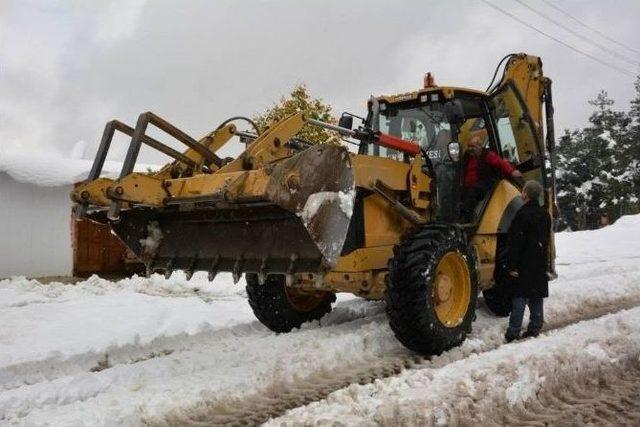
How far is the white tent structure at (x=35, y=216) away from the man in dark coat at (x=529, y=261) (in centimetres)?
1006

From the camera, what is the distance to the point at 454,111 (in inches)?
225

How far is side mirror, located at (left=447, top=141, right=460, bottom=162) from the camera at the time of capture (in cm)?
580

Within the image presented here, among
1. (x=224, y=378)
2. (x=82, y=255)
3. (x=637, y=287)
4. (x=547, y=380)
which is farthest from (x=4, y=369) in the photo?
(x=82, y=255)

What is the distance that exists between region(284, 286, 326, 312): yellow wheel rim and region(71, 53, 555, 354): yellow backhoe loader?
0.01 metres

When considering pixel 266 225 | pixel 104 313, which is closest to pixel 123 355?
pixel 266 225

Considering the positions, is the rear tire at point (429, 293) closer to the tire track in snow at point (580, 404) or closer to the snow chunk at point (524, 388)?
the snow chunk at point (524, 388)

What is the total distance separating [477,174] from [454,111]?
742 millimetres

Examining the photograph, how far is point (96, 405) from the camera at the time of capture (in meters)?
3.67

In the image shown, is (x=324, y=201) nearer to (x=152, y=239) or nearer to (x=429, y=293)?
(x=429, y=293)

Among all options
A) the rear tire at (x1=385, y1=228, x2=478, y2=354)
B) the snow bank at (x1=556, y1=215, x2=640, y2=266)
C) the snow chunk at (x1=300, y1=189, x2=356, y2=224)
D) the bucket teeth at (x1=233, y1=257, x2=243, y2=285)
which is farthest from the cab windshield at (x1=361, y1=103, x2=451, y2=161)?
the snow bank at (x1=556, y1=215, x2=640, y2=266)

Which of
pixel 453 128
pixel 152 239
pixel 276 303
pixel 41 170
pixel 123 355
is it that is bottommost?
pixel 123 355

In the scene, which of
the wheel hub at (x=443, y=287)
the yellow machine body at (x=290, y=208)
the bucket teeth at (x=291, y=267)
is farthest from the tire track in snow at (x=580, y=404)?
the bucket teeth at (x=291, y=267)

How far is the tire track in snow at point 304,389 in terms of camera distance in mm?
3502

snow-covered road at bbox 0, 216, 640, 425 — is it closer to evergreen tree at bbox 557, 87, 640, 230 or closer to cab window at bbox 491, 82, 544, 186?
cab window at bbox 491, 82, 544, 186
